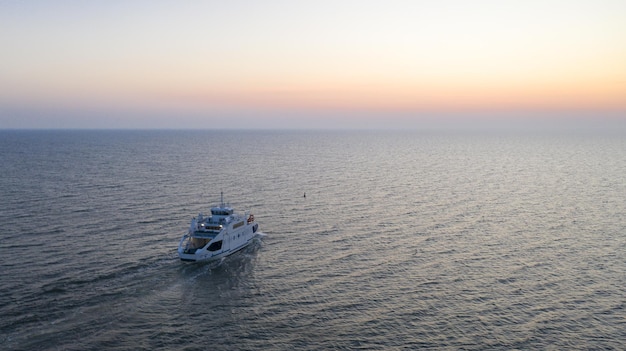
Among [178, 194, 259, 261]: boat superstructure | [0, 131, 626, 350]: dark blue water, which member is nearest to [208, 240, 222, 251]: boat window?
[178, 194, 259, 261]: boat superstructure

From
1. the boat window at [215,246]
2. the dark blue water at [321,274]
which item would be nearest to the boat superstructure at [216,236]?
the boat window at [215,246]

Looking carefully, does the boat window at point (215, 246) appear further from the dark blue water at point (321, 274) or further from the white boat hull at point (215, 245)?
the dark blue water at point (321, 274)

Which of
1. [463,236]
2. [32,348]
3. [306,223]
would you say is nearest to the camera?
[32,348]

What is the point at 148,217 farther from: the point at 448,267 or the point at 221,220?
the point at 448,267

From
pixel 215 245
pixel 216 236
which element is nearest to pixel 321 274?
pixel 216 236

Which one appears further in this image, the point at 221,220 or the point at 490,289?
the point at 221,220

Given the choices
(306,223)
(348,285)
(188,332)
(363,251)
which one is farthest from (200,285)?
(306,223)

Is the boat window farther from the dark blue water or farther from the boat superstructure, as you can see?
the dark blue water
